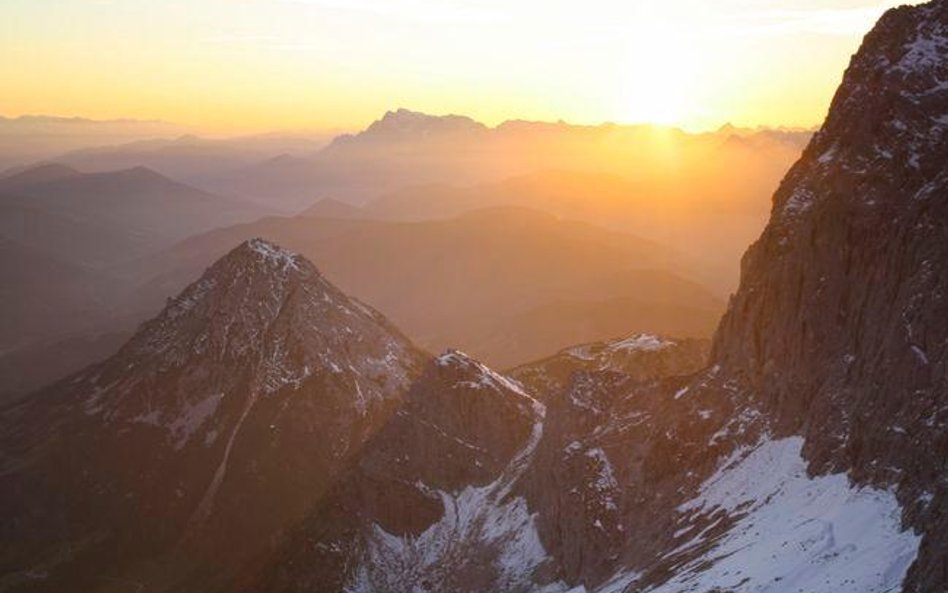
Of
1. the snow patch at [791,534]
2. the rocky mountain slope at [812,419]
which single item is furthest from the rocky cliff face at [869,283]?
the snow patch at [791,534]

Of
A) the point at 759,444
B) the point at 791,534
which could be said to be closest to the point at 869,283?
the point at 759,444

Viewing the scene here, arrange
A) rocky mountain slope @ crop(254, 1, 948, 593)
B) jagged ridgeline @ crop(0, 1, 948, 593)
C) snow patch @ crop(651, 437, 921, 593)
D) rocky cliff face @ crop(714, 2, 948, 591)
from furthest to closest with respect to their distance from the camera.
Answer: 1. rocky cliff face @ crop(714, 2, 948, 591)
2. jagged ridgeline @ crop(0, 1, 948, 593)
3. rocky mountain slope @ crop(254, 1, 948, 593)
4. snow patch @ crop(651, 437, 921, 593)

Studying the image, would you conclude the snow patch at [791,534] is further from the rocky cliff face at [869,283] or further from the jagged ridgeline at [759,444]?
the rocky cliff face at [869,283]

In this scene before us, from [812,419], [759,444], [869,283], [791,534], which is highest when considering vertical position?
[869,283]

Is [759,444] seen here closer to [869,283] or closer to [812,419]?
[812,419]

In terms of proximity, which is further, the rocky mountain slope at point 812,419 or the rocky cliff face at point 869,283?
the rocky cliff face at point 869,283

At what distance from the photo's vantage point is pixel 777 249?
117062 millimetres

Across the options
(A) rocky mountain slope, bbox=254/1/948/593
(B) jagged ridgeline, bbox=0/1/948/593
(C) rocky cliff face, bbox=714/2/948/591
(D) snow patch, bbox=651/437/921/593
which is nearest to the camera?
(D) snow patch, bbox=651/437/921/593

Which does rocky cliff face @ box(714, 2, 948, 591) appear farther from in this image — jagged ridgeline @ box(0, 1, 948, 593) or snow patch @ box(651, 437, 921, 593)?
snow patch @ box(651, 437, 921, 593)

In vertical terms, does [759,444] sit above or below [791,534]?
above

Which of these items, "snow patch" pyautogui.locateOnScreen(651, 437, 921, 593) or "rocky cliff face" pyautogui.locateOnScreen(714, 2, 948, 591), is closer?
"snow patch" pyautogui.locateOnScreen(651, 437, 921, 593)

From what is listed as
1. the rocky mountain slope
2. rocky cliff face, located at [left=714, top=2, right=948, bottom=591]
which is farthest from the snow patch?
rocky cliff face, located at [left=714, top=2, right=948, bottom=591]

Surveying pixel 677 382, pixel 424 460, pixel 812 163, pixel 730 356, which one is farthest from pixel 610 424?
pixel 812 163

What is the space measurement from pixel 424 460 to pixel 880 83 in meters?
105
